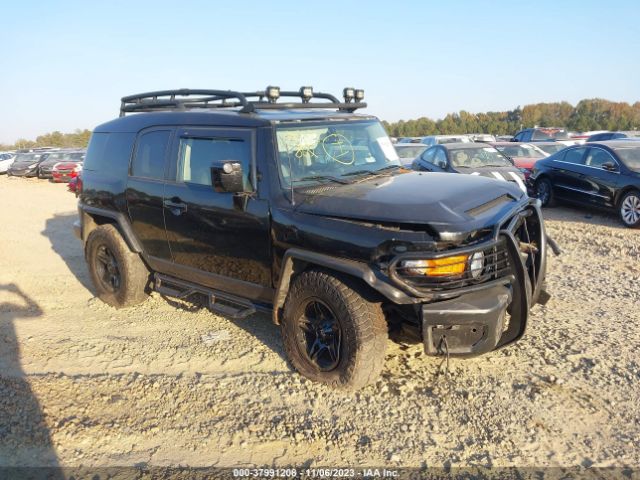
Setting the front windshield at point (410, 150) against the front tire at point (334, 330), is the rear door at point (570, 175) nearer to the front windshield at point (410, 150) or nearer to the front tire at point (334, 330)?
the front windshield at point (410, 150)

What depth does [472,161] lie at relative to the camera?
36.5 ft

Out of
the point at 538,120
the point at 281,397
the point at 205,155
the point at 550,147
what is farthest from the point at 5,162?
the point at 538,120

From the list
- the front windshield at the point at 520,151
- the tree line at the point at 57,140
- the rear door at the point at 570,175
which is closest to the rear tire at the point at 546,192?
the rear door at the point at 570,175

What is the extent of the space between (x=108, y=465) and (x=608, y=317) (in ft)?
14.5

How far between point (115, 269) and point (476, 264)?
157 inches

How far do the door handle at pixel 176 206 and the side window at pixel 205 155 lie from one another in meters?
0.21

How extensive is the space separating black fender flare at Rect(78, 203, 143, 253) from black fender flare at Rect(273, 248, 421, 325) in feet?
6.86

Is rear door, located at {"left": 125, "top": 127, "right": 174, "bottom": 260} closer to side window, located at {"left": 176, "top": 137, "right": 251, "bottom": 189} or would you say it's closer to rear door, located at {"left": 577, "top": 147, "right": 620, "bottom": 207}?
side window, located at {"left": 176, "top": 137, "right": 251, "bottom": 189}

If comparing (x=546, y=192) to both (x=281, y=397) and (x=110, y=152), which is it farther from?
(x=281, y=397)

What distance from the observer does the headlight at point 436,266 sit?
131 inches

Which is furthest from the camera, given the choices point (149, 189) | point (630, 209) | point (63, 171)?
point (63, 171)

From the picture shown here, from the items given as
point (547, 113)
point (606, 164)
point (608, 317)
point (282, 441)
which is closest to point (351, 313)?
point (282, 441)

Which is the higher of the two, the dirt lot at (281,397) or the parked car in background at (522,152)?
the parked car in background at (522,152)

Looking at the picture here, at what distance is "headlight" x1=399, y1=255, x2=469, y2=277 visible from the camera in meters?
3.34
